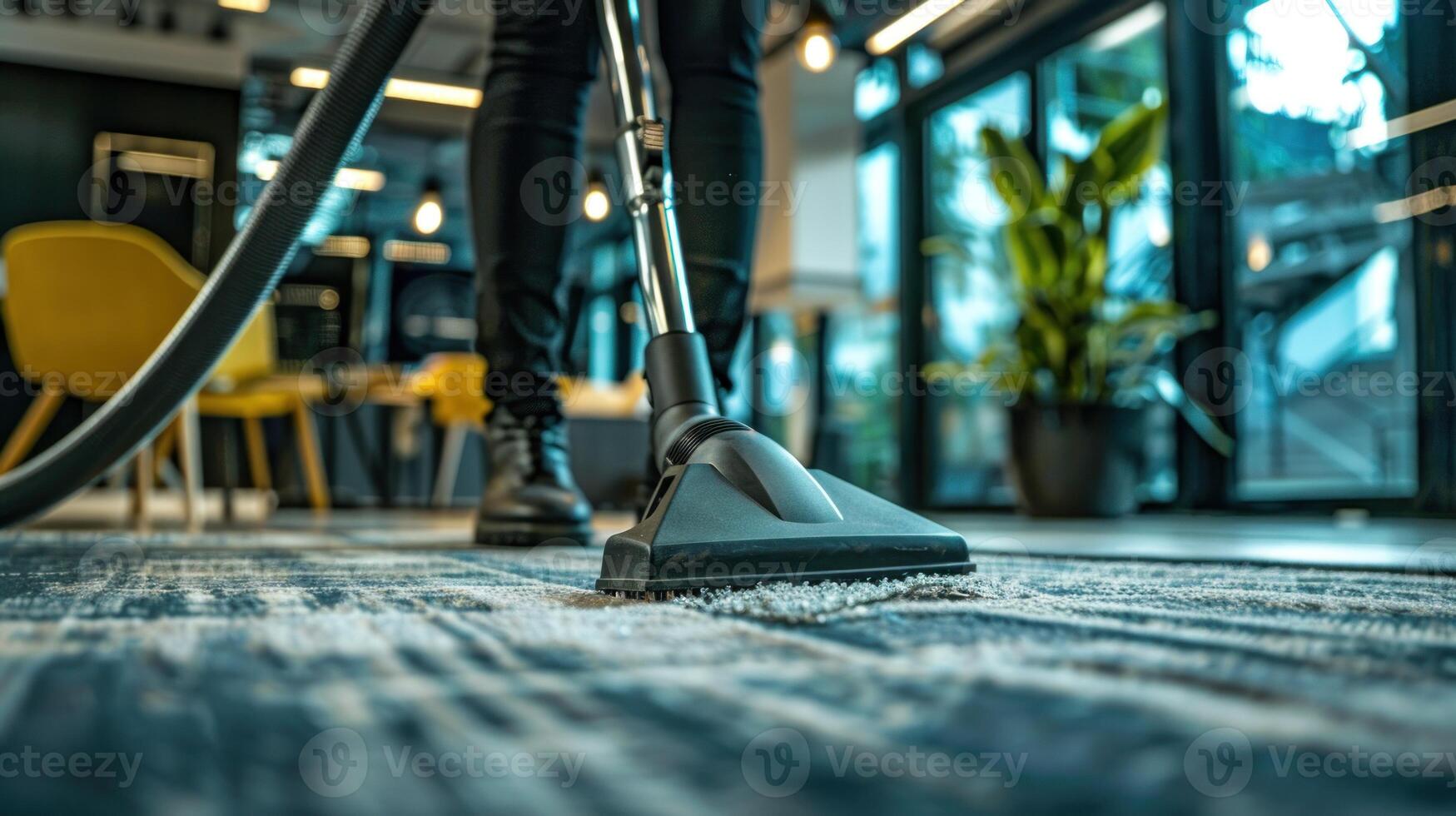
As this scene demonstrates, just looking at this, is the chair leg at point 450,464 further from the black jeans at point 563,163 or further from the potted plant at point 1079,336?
the black jeans at point 563,163

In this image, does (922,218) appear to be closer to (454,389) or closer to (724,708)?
(454,389)

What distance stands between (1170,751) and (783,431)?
6030 mm

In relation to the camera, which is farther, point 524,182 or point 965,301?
point 965,301

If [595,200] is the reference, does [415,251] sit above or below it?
above

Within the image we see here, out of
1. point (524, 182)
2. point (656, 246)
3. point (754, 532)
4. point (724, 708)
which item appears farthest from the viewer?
point (524, 182)

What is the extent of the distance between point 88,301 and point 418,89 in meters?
3.31

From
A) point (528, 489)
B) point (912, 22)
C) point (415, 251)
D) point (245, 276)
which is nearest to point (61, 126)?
point (912, 22)

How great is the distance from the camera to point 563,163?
0.95 m

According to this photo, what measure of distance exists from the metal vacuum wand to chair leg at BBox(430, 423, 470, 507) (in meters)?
4.21

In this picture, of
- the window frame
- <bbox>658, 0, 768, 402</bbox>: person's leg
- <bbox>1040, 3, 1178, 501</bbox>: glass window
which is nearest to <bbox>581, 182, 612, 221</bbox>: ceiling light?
the window frame

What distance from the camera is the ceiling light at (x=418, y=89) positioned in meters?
5.00

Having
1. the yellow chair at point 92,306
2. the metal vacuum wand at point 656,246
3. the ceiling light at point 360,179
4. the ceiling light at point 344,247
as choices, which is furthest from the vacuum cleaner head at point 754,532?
the ceiling light at point 344,247

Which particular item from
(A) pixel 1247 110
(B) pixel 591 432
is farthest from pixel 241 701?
(B) pixel 591 432

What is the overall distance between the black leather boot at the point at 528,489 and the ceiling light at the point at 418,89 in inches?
169
